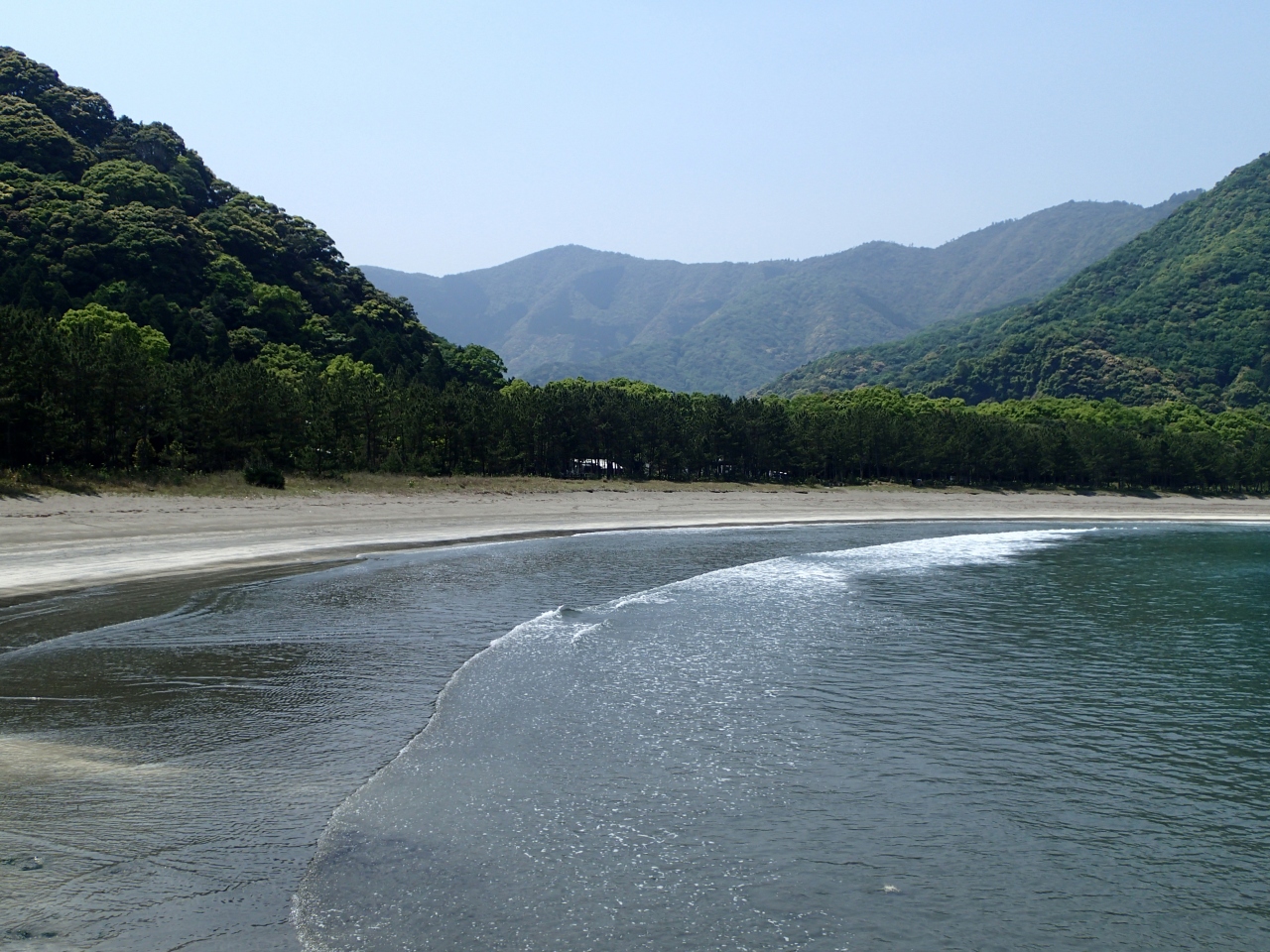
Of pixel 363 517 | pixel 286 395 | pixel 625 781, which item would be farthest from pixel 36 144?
pixel 625 781

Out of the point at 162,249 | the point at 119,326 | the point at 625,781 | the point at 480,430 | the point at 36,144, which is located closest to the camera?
the point at 625,781

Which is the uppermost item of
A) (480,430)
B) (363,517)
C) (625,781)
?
(480,430)

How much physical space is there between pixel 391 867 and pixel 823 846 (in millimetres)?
5203

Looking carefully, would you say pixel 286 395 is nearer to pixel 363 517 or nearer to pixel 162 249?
pixel 363 517

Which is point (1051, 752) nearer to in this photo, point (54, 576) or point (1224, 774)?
point (1224, 774)

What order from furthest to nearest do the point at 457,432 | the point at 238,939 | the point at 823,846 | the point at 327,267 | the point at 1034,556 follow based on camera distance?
1. the point at 327,267
2. the point at 457,432
3. the point at 1034,556
4. the point at 823,846
5. the point at 238,939

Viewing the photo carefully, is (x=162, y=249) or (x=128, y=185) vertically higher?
(x=128, y=185)

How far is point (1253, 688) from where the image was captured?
20.4 m

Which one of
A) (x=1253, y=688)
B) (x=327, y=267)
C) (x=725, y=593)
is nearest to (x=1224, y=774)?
(x=1253, y=688)

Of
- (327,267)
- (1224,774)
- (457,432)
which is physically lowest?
(1224,774)

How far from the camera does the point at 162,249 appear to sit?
113 meters

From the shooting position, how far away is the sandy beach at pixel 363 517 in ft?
107

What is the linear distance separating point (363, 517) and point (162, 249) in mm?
82011

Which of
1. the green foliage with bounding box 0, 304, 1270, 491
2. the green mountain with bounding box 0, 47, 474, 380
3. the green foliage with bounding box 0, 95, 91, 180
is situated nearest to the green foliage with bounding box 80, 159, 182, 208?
the green mountain with bounding box 0, 47, 474, 380
